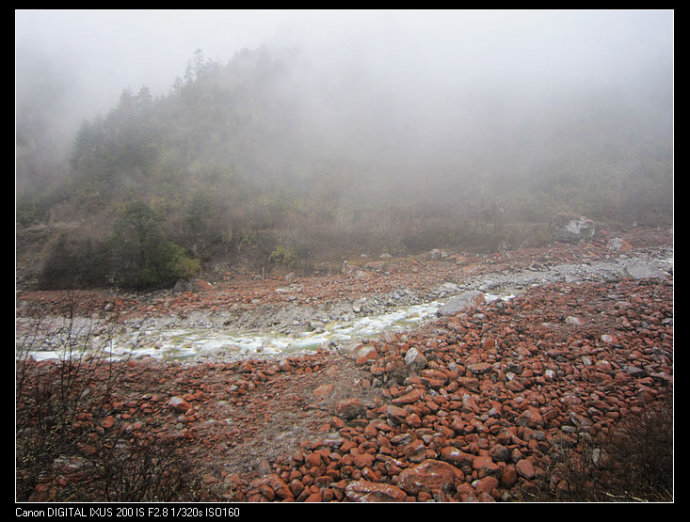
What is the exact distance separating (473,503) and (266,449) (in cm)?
204

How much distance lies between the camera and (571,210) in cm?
1413

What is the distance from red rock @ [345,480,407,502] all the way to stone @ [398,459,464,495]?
89 millimetres

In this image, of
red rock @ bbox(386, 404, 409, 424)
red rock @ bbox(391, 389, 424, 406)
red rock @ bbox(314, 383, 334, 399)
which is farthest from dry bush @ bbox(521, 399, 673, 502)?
red rock @ bbox(314, 383, 334, 399)

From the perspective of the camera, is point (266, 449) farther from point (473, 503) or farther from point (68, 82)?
point (68, 82)

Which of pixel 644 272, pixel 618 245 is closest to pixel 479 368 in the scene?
pixel 644 272

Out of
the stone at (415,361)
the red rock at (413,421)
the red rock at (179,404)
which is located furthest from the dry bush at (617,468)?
the red rock at (179,404)

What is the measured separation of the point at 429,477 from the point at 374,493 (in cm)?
51

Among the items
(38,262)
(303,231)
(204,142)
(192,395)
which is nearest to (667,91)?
(303,231)

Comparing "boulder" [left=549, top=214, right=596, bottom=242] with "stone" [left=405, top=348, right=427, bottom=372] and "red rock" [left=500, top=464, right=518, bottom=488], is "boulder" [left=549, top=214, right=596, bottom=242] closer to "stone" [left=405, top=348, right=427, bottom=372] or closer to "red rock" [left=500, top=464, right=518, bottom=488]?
"stone" [left=405, top=348, right=427, bottom=372]

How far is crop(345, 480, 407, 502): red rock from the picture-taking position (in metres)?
2.44

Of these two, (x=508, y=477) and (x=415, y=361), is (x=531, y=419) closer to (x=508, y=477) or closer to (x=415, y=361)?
(x=508, y=477)

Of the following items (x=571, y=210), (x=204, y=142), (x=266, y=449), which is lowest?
(x=266, y=449)

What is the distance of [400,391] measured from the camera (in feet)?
12.5

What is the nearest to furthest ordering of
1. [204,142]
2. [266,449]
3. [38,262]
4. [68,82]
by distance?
1. [266,449]
2. [38,262]
3. [204,142]
4. [68,82]
